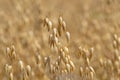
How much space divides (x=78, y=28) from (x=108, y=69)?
4.95 feet

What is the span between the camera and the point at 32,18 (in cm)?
344

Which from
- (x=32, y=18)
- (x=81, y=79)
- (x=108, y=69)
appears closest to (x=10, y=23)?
(x=32, y=18)

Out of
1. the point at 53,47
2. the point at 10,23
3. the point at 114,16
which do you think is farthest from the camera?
the point at 114,16

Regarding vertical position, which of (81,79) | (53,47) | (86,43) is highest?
(86,43)

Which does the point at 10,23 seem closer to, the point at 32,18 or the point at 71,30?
the point at 32,18

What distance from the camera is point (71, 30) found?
371cm

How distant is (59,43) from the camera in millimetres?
1905

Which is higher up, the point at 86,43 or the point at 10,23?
the point at 10,23

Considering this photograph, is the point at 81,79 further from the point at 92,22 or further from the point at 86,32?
the point at 92,22

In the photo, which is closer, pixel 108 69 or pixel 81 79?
pixel 81 79

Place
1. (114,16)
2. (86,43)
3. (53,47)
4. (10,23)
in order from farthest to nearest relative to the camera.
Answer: (114,16) → (10,23) → (86,43) → (53,47)

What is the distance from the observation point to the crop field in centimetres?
193

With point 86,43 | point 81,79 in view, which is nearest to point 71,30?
point 86,43

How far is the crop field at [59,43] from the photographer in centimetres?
193
